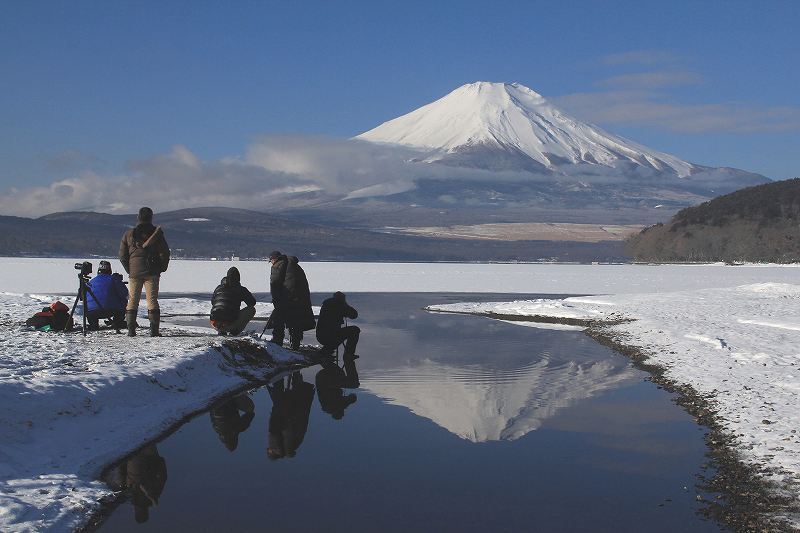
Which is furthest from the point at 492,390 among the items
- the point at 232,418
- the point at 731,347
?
the point at 731,347

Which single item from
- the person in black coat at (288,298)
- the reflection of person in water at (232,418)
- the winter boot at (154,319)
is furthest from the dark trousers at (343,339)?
the reflection of person in water at (232,418)

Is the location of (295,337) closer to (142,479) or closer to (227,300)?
(227,300)

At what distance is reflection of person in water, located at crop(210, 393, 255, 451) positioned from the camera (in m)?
10.6

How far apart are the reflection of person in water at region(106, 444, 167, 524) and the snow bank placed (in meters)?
0.17

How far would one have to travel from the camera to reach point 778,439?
10.5 metres

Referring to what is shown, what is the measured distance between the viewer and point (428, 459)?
383 inches

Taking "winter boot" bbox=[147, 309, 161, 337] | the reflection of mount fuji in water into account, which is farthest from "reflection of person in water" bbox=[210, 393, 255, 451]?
"winter boot" bbox=[147, 309, 161, 337]

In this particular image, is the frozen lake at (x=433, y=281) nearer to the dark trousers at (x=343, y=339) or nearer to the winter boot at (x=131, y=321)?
the dark trousers at (x=343, y=339)

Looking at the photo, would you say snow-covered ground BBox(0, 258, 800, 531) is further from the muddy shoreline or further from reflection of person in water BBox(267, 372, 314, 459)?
reflection of person in water BBox(267, 372, 314, 459)

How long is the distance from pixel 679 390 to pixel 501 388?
309cm

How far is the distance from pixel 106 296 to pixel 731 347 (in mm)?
13958

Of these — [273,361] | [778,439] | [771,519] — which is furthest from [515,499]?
[273,361]

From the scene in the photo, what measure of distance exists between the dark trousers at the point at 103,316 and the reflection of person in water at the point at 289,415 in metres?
4.65

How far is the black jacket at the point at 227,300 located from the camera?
18.1 m
